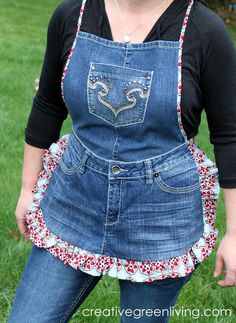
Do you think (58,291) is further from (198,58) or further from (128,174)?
(198,58)

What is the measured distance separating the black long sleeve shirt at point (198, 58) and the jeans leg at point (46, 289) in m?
0.54

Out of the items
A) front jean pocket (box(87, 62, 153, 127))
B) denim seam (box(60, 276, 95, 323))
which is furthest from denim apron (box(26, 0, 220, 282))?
denim seam (box(60, 276, 95, 323))

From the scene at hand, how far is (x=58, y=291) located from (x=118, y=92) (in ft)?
2.10

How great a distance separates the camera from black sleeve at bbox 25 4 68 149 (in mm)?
1933

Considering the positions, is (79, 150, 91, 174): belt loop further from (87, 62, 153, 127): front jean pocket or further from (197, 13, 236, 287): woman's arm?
(197, 13, 236, 287): woman's arm

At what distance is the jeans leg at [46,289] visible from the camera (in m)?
1.93

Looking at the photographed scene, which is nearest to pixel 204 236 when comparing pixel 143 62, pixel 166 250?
pixel 166 250

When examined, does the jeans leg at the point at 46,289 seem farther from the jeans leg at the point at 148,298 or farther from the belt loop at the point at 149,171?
the belt loop at the point at 149,171

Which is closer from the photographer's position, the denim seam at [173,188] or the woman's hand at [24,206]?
the denim seam at [173,188]

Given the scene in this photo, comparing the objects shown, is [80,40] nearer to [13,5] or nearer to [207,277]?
[207,277]

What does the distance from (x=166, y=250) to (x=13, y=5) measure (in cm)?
1277

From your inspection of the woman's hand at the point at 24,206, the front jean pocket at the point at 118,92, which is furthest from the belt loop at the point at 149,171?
the woman's hand at the point at 24,206

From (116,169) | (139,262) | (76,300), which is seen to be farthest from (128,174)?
(76,300)

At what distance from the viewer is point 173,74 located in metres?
1.75
